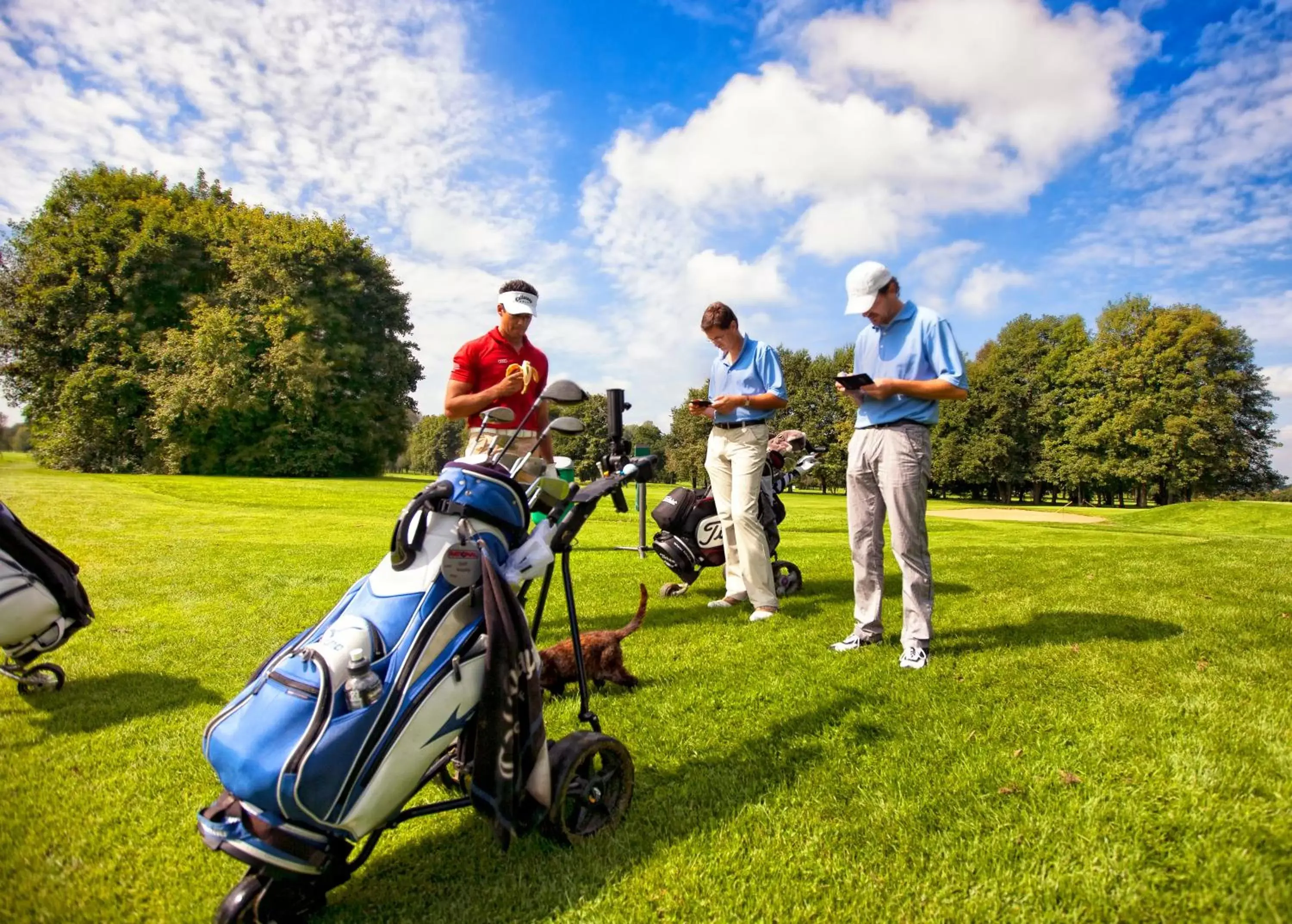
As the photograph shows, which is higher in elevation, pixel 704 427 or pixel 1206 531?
pixel 704 427

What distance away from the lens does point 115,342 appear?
3269 cm

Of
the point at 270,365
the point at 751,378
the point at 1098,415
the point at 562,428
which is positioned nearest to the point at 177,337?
the point at 270,365

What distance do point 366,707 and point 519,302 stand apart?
289 centimetres

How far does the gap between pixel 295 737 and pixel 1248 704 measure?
3.99 meters

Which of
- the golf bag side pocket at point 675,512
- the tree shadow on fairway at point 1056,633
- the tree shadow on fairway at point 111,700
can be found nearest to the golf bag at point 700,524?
the golf bag side pocket at point 675,512

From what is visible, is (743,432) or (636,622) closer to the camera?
(636,622)

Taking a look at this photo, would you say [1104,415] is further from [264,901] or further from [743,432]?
[264,901]

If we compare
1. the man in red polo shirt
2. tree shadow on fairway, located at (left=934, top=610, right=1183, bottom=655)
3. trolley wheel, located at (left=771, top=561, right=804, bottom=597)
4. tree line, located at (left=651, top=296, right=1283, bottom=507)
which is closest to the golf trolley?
the man in red polo shirt

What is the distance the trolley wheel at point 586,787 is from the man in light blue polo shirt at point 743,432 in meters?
2.94

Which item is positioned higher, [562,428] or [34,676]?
[562,428]

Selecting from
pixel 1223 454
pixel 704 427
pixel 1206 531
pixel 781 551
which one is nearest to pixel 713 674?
pixel 781 551

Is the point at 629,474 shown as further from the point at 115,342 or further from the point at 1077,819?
the point at 115,342

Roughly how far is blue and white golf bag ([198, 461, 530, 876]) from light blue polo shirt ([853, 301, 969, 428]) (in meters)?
2.89

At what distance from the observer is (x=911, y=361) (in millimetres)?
4227
